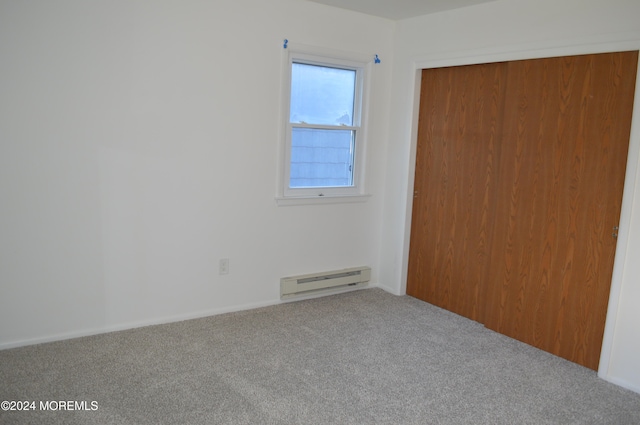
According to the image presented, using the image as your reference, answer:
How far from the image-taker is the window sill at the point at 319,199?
4273 millimetres

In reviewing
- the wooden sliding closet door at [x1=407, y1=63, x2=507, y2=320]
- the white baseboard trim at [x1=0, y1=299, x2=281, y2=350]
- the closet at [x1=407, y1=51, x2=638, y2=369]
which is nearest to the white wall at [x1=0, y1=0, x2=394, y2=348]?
the white baseboard trim at [x1=0, y1=299, x2=281, y2=350]

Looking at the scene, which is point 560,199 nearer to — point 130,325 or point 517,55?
point 517,55

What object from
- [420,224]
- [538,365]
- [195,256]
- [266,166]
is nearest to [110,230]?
[195,256]

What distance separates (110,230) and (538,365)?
2.96 metres

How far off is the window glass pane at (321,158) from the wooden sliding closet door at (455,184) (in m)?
0.63

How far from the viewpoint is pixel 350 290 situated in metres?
4.79

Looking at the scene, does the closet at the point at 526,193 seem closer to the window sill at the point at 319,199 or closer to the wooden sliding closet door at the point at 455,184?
the wooden sliding closet door at the point at 455,184

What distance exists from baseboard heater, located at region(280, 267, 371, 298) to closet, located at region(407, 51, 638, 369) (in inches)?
19.2

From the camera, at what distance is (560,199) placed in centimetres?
349

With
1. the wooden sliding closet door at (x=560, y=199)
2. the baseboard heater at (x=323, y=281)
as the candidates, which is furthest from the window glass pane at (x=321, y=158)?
the wooden sliding closet door at (x=560, y=199)

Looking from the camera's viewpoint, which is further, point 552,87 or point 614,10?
point 552,87

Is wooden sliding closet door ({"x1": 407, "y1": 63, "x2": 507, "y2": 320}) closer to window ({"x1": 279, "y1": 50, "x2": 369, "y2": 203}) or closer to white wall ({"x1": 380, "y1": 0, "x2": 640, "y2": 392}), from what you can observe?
white wall ({"x1": 380, "y1": 0, "x2": 640, "y2": 392})

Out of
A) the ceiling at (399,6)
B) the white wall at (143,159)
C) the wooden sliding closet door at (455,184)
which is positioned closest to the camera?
the white wall at (143,159)

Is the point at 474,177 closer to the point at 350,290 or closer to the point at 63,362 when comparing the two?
the point at 350,290
